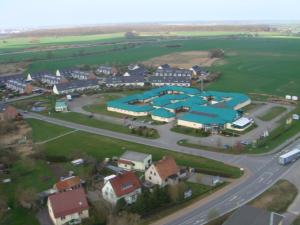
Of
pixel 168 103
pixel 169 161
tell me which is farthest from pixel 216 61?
pixel 169 161

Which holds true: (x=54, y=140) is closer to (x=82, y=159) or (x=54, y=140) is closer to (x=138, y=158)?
(x=82, y=159)

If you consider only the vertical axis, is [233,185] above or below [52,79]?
below

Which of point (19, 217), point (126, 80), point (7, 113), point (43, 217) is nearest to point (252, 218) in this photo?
point (43, 217)

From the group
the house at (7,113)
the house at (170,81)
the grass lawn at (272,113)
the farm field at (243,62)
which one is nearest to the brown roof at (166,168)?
the grass lawn at (272,113)

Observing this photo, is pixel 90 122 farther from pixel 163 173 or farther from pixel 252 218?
pixel 252 218

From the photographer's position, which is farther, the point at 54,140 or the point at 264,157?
the point at 54,140

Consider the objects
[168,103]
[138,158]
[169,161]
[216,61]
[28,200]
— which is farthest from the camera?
[216,61]

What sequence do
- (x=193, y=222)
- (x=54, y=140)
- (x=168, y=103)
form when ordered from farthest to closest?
(x=168, y=103), (x=54, y=140), (x=193, y=222)
